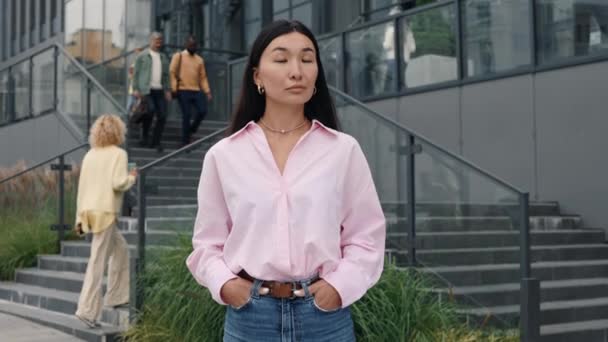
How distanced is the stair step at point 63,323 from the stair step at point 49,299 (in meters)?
0.07

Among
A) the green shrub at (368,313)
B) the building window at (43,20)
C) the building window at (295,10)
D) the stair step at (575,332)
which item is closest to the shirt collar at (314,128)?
the green shrub at (368,313)

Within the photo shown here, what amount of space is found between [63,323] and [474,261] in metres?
3.92

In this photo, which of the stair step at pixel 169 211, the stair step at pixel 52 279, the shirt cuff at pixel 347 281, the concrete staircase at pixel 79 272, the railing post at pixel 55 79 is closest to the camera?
the shirt cuff at pixel 347 281

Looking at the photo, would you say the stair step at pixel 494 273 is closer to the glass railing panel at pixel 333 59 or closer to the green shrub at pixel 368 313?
the green shrub at pixel 368 313

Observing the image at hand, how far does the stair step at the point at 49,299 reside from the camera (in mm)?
7898

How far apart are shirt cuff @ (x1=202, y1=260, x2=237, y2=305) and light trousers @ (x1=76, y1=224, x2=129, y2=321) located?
5395 millimetres

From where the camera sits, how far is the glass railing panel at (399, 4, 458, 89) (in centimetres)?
1184

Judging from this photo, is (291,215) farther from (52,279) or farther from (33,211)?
(33,211)

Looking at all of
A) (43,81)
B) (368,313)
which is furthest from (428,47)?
(43,81)

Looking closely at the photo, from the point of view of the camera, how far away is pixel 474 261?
6.84 metres

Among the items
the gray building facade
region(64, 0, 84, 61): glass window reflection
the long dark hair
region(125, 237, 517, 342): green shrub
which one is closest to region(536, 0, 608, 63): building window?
the gray building facade

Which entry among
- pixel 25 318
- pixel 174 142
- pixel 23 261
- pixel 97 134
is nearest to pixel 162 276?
pixel 97 134

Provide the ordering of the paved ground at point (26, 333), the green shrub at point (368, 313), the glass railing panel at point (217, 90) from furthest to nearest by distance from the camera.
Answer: the glass railing panel at point (217, 90)
the paved ground at point (26, 333)
the green shrub at point (368, 313)

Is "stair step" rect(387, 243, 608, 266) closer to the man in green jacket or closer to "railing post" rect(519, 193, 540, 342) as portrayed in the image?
"railing post" rect(519, 193, 540, 342)
